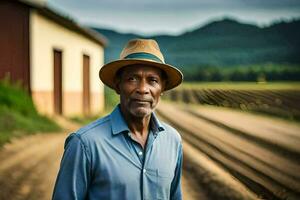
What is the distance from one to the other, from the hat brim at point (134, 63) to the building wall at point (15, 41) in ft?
40.2

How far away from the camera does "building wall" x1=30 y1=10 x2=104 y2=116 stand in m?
15.2

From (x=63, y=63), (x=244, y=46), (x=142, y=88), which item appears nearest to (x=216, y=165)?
(x=244, y=46)

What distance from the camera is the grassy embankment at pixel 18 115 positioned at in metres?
11.8

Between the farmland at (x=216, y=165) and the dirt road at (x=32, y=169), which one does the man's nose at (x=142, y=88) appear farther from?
the dirt road at (x=32, y=169)

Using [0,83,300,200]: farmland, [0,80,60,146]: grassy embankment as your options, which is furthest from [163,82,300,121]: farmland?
[0,80,60,146]: grassy embankment

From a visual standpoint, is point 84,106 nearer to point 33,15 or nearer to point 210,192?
point 33,15

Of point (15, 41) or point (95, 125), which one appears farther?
point (15, 41)

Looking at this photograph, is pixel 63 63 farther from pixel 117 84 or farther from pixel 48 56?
pixel 117 84

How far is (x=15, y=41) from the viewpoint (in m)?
14.8

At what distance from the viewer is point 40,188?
743cm

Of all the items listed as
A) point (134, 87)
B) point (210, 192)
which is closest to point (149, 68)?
point (134, 87)

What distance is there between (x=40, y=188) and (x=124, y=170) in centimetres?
537

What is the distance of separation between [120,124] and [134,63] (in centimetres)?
24

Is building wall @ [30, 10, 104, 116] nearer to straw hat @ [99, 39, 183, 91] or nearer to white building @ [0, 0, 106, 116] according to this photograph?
white building @ [0, 0, 106, 116]
